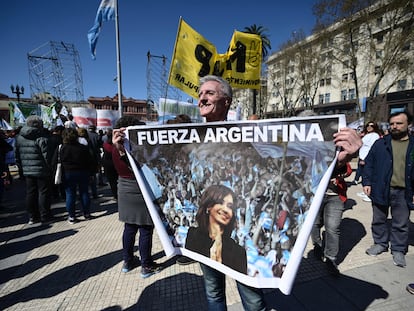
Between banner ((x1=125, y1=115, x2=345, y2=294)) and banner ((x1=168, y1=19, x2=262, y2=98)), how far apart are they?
2.72m

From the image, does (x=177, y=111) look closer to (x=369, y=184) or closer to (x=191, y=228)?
(x=369, y=184)

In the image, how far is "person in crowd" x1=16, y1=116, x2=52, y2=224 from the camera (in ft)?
13.6

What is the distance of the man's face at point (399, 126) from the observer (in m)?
2.76

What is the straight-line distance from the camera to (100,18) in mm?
7781

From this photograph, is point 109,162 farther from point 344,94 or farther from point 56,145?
point 344,94

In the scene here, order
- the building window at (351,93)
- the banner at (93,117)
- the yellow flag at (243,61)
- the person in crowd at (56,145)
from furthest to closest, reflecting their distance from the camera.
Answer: the building window at (351,93)
the banner at (93,117)
the yellow flag at (243,61)
the person in crowd at (56,145)

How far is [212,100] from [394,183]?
3080 mm

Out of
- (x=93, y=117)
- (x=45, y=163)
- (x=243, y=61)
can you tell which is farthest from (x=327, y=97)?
(x=45, y=163)

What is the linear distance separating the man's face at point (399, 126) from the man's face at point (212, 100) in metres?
2.70

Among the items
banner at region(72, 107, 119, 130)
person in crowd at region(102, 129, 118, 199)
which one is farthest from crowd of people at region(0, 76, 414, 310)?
banner at region(72, 107, 119, 130)

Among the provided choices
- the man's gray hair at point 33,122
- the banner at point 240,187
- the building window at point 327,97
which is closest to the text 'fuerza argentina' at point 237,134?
the banner at point 240,187

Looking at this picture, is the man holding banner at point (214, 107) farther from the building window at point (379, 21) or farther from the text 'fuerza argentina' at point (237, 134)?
the building window at point (379, 21)

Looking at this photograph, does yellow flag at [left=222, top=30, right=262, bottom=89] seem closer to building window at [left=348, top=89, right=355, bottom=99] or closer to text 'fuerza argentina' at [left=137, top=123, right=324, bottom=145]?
text 'fuerza argentina' at [left=137, top=123, right=324, bottom=145]

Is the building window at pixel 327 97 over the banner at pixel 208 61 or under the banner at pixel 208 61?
over
